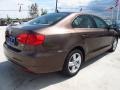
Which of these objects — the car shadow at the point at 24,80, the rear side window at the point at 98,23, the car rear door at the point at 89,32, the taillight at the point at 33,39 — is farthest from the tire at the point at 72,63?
the rear side window at the point at 98,23

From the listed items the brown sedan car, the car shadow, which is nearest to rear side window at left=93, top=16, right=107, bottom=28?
the brown sedan car

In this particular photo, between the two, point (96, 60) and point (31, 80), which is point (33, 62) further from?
point (96, 60)

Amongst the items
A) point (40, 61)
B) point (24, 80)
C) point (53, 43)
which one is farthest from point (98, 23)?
point (24, 80)

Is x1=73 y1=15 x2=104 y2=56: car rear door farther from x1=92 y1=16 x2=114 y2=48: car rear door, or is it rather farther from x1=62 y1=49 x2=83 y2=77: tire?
x1=62 y1=49 x2=83 y2=77: tire

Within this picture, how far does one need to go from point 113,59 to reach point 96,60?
59cm

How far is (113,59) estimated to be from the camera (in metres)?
6.18

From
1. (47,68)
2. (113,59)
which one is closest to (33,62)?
(47,68)

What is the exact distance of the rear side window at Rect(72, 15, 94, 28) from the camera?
4.58 meters

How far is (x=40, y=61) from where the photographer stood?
3.79 metres

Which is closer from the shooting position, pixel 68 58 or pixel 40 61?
pixel 40 61

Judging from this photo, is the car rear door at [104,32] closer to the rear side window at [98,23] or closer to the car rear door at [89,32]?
the rear side window at [98,23]

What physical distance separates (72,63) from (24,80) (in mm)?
1130

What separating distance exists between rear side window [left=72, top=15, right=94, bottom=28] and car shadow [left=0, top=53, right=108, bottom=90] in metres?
1.24

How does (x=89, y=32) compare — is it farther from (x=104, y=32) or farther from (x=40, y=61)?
(x=40, y=61)
